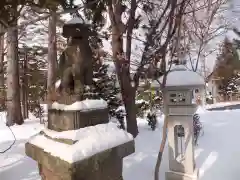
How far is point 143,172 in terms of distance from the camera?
438 cm

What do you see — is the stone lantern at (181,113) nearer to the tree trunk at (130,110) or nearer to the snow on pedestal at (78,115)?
the tree trunk at (130,110)

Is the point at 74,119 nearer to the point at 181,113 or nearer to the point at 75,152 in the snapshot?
the point at 75,152

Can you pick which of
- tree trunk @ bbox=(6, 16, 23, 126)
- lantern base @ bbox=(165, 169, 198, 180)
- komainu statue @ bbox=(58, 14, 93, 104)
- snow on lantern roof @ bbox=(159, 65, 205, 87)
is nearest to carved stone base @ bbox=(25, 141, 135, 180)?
komainu statue @ bbox=(58, 14, 93, 104)

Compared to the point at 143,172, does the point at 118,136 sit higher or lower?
higher

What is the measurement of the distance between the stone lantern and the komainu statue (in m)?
2.48

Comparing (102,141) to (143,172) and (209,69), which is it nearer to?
(143,172)

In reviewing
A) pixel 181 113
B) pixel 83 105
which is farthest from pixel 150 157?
pixel 83 105

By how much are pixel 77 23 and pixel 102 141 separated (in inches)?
39.1

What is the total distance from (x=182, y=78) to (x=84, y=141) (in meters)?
2.73

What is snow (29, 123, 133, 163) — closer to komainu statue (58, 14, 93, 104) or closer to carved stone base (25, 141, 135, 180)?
carved stone base (25, 141, 135, 180)

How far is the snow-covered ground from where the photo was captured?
4227 mm

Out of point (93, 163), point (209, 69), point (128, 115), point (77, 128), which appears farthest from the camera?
point (209, 69)

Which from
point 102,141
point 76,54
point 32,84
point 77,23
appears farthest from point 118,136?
point 32,84

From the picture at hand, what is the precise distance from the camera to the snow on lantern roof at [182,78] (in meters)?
4.13
